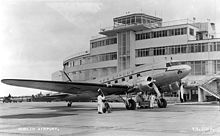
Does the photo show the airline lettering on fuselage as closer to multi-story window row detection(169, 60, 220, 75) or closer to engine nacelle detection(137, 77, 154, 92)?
engine nacelle detection(137, 77, 154, 92)

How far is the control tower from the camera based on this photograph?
64.4m

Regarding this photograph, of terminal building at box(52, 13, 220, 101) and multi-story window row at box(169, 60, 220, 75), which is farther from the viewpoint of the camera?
terminal building at box(52, 13, 220, 101)

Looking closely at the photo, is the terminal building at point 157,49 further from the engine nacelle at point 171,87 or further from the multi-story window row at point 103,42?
the engine nacelle at point 171,87

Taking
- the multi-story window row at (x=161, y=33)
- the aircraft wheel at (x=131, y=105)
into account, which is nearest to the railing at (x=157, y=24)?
the multi-story window row at (x=161, y=33)

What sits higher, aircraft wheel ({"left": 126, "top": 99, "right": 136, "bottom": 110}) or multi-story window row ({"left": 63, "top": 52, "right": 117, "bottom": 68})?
multi-story window row ({"left": 63, "top": 52, "right": 117, "bottom": 68})

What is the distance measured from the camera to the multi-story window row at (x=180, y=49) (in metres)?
56.5

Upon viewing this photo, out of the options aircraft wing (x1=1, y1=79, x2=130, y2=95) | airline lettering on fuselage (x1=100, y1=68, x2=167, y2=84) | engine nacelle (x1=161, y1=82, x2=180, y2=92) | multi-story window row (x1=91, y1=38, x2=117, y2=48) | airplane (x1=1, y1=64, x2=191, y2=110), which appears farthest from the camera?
multi-story window row (x1=91, y1=38, x2=117, y2=48)

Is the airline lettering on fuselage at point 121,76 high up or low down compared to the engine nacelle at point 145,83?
up

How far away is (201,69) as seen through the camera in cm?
5669

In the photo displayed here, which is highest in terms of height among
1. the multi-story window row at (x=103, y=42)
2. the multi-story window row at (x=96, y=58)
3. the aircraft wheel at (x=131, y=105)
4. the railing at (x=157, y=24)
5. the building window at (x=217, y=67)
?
the railing at (x=157, y=24)

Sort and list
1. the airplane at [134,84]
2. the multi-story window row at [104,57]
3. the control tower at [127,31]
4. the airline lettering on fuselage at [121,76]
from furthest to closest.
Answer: the multi-story window row at [104,57] → the control tower at [127,31] → the airline lettering on fuselage at [121,76] → the airplane at [134,84]

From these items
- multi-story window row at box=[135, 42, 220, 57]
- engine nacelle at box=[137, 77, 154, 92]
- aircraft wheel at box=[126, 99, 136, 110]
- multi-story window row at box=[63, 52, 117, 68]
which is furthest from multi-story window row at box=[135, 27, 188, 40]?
aircraft wheel at box=[126, 99, 136, 110]

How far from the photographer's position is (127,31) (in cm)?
6556

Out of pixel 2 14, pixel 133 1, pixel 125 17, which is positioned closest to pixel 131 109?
pixel 133 1
